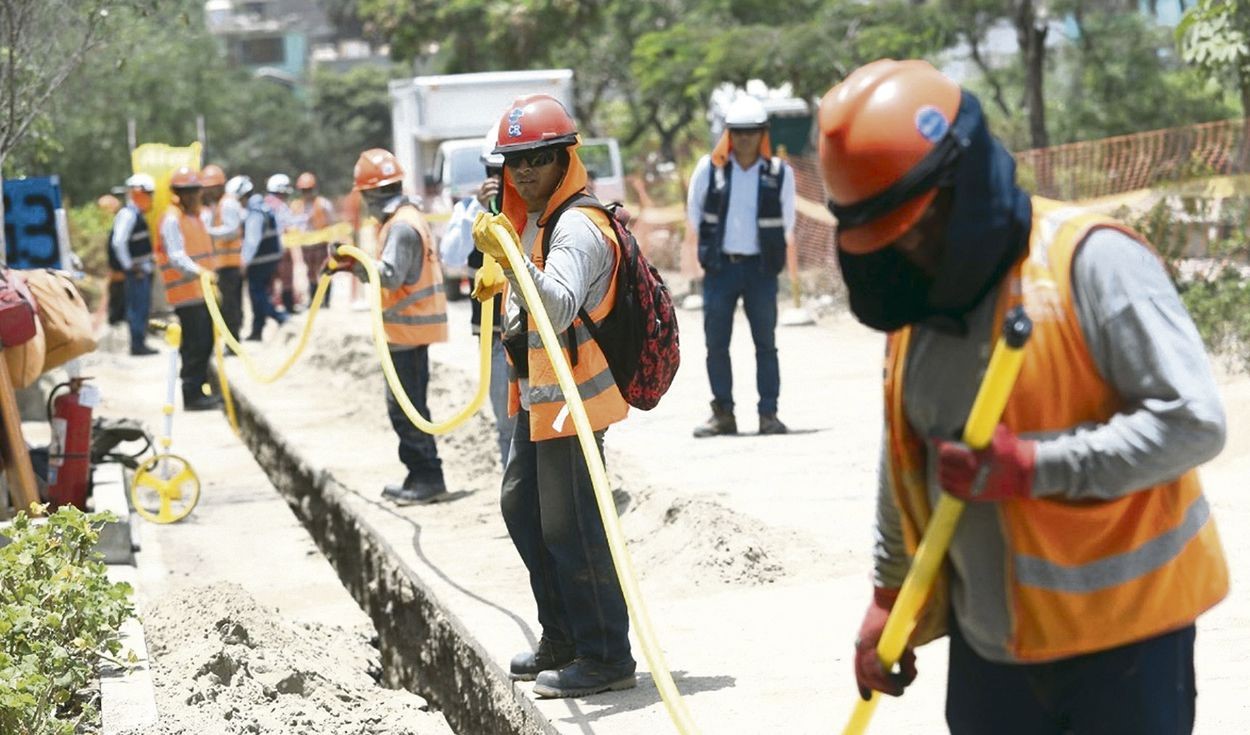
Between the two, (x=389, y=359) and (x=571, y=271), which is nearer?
(x=571, y=271)

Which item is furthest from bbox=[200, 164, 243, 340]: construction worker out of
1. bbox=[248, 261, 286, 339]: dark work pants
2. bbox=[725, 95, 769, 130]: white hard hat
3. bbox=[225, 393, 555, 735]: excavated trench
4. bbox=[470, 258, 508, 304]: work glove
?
bbox=[470, 258, 508, 304]: work glove

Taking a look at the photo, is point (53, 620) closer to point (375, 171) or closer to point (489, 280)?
point (489, 280)

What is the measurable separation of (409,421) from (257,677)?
3358 mm

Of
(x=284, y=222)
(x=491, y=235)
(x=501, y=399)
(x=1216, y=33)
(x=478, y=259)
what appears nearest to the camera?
(x=491, y=235)

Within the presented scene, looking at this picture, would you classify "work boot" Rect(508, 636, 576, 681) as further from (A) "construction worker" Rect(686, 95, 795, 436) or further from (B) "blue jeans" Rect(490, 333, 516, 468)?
(A) "construction worker" Rect(686, 95, 795, 436)

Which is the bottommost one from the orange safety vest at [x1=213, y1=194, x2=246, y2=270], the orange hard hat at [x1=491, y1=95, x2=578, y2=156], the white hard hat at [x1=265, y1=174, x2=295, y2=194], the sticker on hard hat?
the orange safety vest at [x1=213, y1=194, x2=246, y2=270]

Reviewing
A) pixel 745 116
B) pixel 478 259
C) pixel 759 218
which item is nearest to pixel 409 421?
pixel 478 259

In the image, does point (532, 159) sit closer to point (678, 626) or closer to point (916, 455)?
point (678, 626)

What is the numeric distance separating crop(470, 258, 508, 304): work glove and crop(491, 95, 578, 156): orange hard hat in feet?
1.59

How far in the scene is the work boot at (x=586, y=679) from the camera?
5.83 metres

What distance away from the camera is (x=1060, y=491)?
2.93m

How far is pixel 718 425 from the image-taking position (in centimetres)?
1117

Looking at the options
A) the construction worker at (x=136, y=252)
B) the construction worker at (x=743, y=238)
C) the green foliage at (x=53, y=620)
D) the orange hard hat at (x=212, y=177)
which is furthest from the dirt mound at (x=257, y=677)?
the construction worker at (x=136, y=252)

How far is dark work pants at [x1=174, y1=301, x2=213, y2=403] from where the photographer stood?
15.4m
